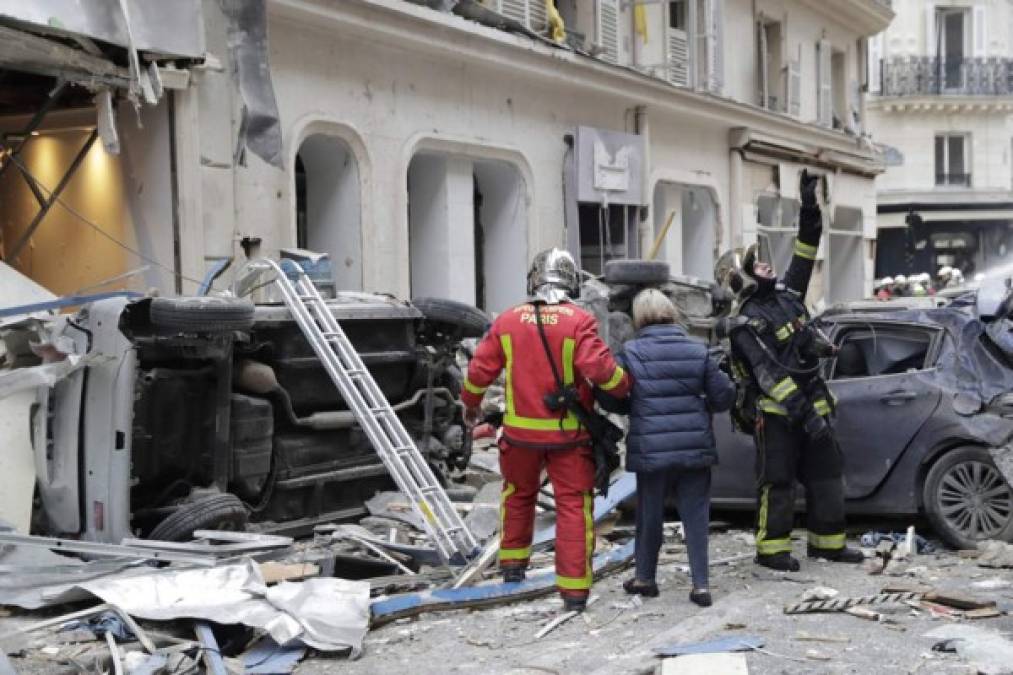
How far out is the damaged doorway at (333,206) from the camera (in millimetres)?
13508

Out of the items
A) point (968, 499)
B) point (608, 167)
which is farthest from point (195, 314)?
point (608, 167)

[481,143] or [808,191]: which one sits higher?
[481,143]

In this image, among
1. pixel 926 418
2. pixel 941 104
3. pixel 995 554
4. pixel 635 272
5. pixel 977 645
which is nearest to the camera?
pixel 977 645

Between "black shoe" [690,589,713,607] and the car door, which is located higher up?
the car door

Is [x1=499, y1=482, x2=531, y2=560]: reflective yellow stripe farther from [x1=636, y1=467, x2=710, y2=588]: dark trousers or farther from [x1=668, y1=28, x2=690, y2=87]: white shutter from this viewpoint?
[x1=668, y1=28, x2=690, y2=87]: white shutter

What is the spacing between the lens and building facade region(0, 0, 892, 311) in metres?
11.7

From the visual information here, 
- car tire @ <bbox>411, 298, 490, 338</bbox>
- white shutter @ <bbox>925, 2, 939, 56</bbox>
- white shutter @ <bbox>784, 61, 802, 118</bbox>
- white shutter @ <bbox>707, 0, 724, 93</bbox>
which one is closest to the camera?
car tire @ <bbox>411, 298, 490, 338</bbox>

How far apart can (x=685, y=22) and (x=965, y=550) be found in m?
14.1

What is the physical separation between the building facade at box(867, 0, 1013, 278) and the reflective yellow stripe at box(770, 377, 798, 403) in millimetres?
32049

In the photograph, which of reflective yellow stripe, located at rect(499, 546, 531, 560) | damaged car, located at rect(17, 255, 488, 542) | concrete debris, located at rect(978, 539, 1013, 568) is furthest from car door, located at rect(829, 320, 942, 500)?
damaged car, located at rect(17, 255, 488, 542)

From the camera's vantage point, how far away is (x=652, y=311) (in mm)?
6863

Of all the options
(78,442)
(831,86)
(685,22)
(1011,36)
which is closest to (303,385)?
(78,442)

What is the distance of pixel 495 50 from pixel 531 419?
9.14 metres

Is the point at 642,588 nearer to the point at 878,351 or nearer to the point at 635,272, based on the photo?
the point at 878,351
